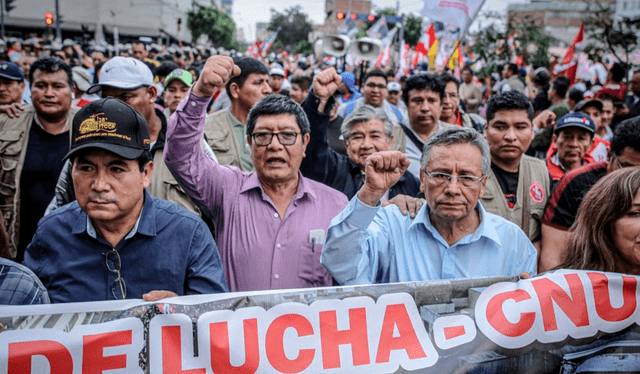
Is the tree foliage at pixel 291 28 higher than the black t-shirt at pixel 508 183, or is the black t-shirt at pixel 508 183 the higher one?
the tree foliage at pixel 291 28

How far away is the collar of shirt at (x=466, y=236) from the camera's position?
2434mm

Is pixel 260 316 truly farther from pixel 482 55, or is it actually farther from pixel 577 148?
pixel 482 55

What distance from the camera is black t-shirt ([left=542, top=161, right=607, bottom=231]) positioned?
124 inches

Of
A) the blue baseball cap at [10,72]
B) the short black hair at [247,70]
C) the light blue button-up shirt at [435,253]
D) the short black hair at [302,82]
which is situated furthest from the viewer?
the short black hair at [302,82]

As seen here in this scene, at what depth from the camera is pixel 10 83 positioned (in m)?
5.21

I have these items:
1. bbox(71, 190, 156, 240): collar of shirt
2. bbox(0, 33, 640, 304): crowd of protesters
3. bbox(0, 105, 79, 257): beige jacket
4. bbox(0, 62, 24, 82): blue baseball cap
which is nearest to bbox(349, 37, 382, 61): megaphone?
bbox(0, 33, 640, 304): crowd of protesters

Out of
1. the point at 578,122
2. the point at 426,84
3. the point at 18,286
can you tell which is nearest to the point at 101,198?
the point at 18,286

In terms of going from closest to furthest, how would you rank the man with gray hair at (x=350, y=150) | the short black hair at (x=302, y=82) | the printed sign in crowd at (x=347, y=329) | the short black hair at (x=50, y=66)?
1. the printed sign in crowd at (x=347, y=329)
2. the man with gray hair at (x=350, y=150)
3. the short black hair at (x=50, y=66)
4. the short black hair at (x=302, y=82)

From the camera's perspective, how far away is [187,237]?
2.20 metres

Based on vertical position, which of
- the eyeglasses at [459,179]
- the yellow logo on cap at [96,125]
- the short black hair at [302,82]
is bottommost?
A: the eyeglasses at [459,179]

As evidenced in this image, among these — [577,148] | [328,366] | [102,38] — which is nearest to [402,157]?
[328,366]

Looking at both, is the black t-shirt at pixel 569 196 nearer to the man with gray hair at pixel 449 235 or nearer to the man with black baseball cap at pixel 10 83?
the man with gray hair at pixel 449 235

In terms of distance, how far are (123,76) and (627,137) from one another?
3.16 m

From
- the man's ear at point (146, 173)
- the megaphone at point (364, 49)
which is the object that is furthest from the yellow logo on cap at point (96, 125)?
the megaphone at point (364, 49)
